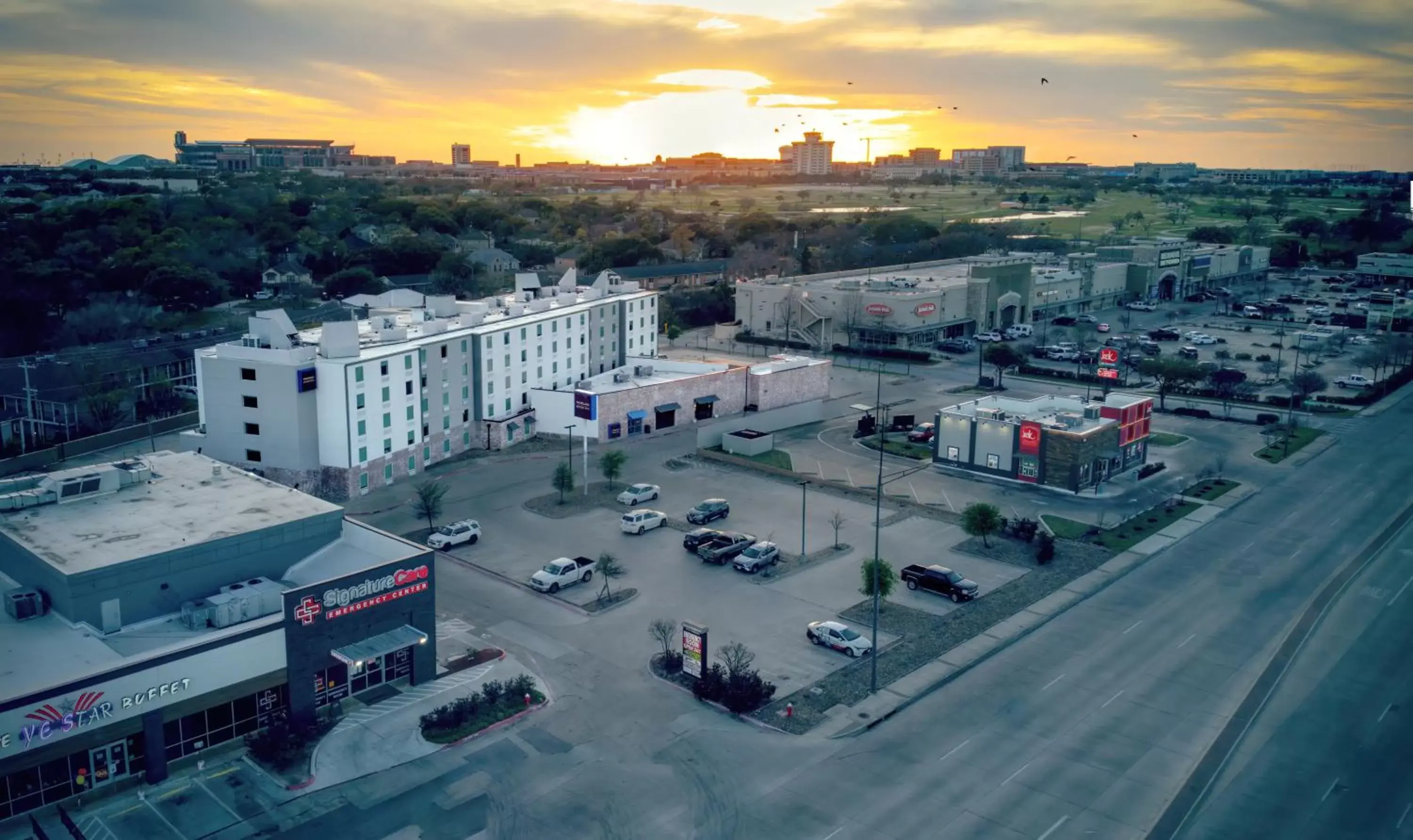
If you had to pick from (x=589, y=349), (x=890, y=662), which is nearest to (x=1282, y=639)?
(x=890, y=662)

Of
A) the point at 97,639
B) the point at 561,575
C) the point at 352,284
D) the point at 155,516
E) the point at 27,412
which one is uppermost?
the point at 352,284

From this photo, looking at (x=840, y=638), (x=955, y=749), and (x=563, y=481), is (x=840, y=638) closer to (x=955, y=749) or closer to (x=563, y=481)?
(x=955, y=749)

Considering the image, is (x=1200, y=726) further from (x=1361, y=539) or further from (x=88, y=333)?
(x=88, y=333)

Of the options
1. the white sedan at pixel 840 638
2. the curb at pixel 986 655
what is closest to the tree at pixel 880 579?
the white sedan at pixel 840 638

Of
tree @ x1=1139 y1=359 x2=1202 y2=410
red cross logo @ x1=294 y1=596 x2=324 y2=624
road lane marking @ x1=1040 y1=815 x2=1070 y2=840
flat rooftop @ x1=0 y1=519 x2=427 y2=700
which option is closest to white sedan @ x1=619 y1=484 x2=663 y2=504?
flat rooftop @ x1=0 y1=519 x2=427 y2=700

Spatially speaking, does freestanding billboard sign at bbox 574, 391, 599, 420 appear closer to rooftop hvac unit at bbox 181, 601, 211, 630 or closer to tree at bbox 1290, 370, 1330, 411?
rooftop hvac unit at bbox 181, 601, 211, 630
